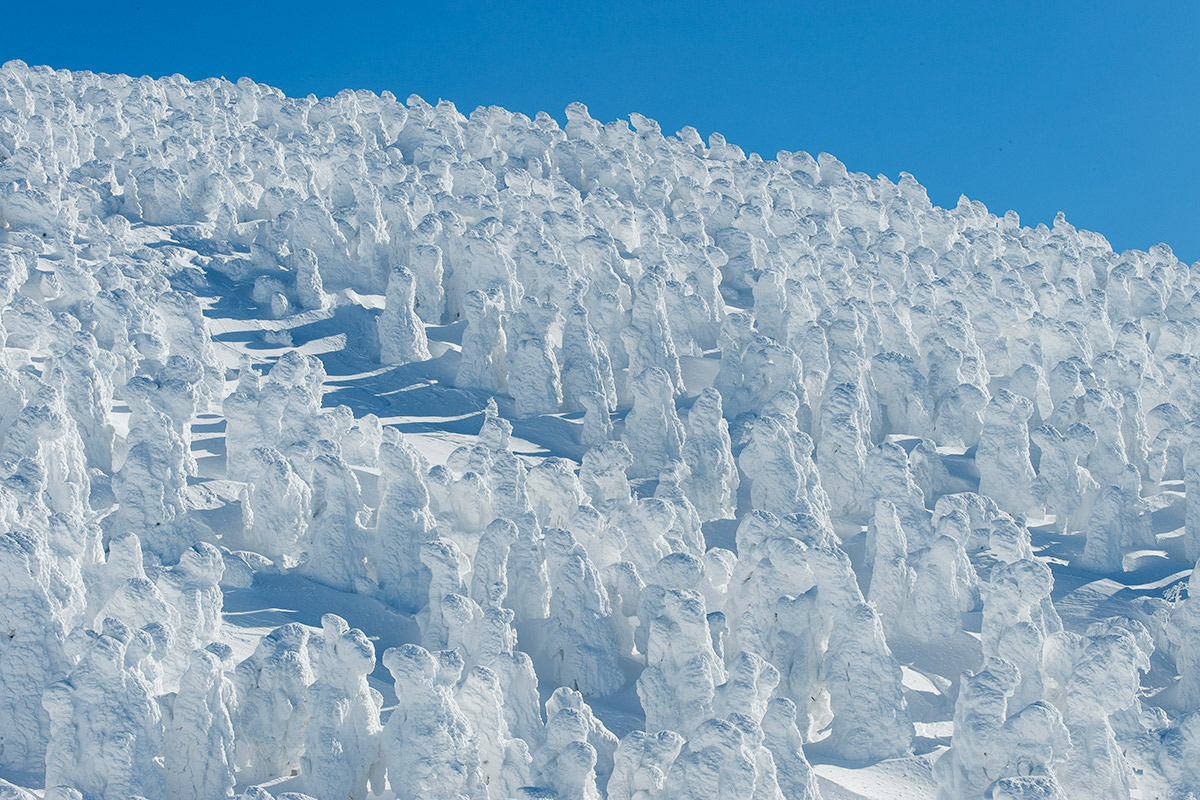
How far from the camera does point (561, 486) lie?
2203 cm

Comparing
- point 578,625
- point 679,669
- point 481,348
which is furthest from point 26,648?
point 481,348

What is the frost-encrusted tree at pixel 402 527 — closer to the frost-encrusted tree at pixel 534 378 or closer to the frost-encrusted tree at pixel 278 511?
the frost-encrusted tree at pixel 278 511

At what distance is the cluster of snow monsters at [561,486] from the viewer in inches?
583

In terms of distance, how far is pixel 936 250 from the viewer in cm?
4484

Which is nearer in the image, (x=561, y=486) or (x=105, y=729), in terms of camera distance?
(x=105, y=729)

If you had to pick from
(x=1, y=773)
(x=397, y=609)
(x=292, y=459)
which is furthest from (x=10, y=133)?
(x=1, y=773)

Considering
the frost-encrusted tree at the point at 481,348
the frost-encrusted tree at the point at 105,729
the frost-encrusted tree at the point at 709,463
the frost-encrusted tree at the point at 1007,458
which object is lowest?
the frost-encrusted tree at the point at 105,729

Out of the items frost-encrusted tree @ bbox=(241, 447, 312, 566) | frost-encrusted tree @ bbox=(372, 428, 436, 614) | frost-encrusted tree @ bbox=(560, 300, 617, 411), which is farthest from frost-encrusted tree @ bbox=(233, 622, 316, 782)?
frost-encrusted tree @ bbox=(560, 300, 617, 411)

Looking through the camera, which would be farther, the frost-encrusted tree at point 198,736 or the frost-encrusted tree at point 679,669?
the frost-encrusted tree at point 679,669

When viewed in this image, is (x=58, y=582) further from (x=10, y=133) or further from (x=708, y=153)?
(x=708, y=153)

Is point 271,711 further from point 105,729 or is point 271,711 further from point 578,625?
point 578,625

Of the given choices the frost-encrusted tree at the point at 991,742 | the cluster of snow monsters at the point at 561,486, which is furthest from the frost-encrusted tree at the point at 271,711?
the frost-encrusted tree at the point at 991,742

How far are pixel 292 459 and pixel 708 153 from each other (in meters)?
39.4

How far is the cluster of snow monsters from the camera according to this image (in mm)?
14820
